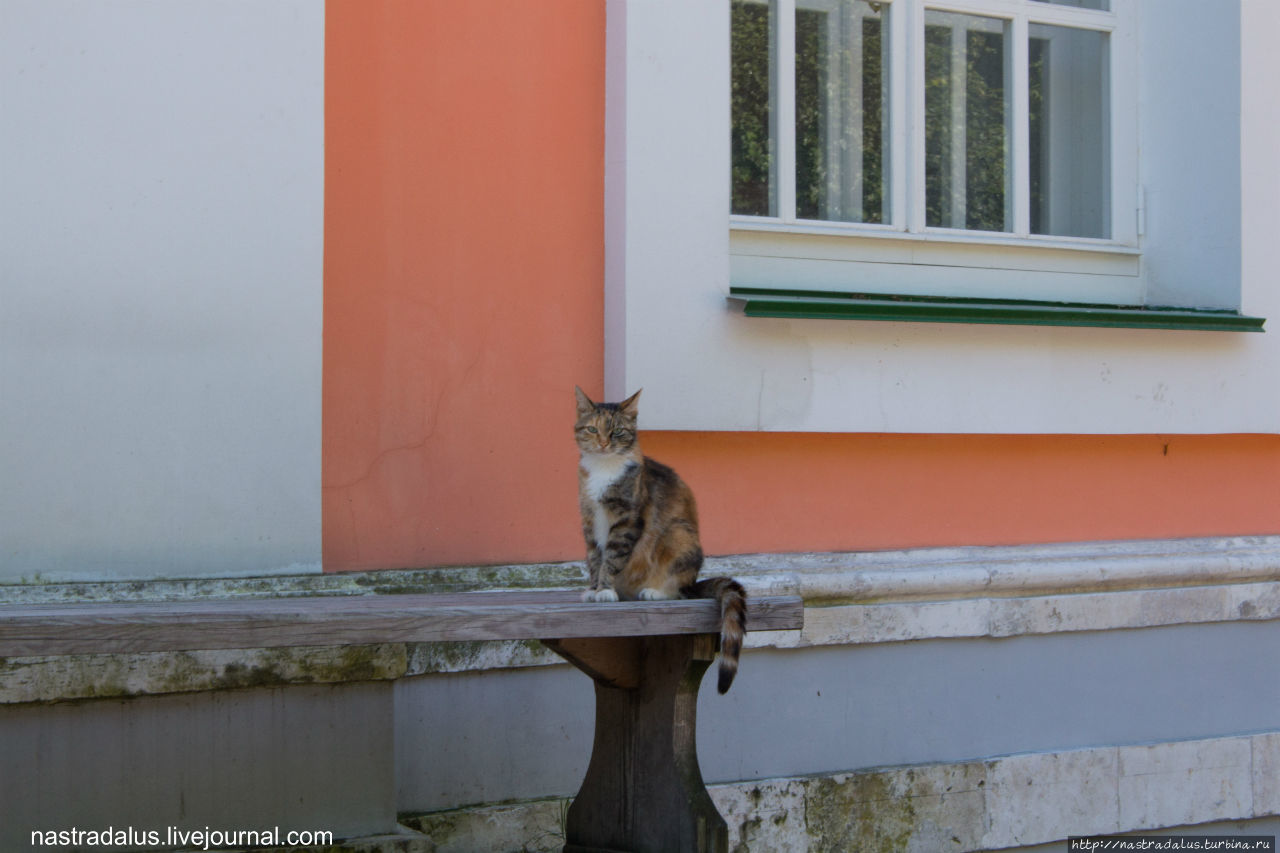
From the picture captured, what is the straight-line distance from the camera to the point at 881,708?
4.24 metres

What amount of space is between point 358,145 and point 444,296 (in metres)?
0.48

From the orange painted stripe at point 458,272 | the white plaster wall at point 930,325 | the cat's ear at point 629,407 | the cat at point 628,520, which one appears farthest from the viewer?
the white plaster wall at point 930,325

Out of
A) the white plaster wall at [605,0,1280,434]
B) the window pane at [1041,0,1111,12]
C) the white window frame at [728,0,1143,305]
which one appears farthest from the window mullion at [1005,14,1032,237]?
the white plaster wall at [605,0,1280,434]

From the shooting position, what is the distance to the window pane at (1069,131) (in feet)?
Result: 16.4

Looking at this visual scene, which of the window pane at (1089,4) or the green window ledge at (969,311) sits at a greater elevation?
the window pane at (1089,4)

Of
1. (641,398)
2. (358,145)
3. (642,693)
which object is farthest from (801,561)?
(358,145)

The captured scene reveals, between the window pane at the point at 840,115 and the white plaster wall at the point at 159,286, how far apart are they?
1752 millimetres

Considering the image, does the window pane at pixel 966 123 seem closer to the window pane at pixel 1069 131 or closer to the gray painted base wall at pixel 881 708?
the window pane at pixel 1069 131

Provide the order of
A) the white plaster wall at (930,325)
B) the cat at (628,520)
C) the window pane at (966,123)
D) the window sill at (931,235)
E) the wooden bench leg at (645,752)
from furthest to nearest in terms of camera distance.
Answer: the window pane at (966,123) < the window sill at (931,235) < the white plaster wall at (930,325) < the cat at (628,520) < the wooden bench leg at (645,752)

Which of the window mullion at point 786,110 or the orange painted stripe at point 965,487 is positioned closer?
the orange painted stripe at point 965,487

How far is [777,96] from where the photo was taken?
14.8 feet

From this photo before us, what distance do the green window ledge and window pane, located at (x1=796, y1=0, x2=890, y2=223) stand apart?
42cm

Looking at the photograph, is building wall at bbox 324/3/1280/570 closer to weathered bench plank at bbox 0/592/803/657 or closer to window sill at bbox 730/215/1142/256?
window sill at bbox 730/215/1142/256

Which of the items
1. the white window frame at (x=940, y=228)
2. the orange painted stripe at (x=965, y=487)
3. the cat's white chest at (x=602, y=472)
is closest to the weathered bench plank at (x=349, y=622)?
the cat's white chest at (x=602, y=472)
